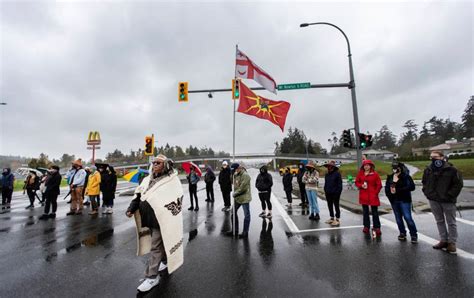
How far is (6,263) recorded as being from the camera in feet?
14.3

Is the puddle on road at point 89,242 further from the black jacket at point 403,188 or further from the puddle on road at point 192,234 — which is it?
the black jacket at point 403,188

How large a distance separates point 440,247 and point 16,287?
23.8 feet

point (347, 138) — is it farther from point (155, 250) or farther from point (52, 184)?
point (52, 184)

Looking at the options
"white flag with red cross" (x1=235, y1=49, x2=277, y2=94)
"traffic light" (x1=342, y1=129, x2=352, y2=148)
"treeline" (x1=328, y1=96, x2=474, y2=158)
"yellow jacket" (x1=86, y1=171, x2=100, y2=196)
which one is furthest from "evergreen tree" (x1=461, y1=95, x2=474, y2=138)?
"yellow jacket" (x1=86, y1=171, x2=100, y2=196)

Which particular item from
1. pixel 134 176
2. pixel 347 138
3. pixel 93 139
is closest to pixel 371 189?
pixel 347 138

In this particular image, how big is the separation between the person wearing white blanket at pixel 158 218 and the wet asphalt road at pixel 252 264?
0.31 m

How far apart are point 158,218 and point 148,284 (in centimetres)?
89

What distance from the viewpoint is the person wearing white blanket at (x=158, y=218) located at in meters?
3.34

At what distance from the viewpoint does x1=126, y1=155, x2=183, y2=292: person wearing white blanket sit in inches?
131

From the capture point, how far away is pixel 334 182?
22.2 feet

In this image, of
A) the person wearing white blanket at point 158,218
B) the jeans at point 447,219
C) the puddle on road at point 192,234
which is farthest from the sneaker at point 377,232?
the person wearing white blanket at point 158,218

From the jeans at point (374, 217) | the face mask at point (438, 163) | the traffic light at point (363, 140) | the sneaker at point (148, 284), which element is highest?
the traffic light at point (363, 140)

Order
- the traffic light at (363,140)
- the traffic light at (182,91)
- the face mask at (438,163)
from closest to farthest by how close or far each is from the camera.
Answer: the face mask at (438,163), the traffic light at (363,140), the traffic light at (182,91)

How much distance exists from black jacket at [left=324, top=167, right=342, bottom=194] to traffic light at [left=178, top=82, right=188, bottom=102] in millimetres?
8796
